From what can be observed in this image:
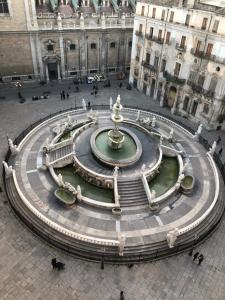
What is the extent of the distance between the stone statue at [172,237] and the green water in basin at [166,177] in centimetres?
494

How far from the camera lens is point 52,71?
48.8 metres

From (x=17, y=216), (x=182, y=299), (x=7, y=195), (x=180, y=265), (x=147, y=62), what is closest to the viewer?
(x=182, y=299)

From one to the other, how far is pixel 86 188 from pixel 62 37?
104ft

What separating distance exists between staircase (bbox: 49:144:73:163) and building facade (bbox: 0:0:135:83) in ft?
80.3

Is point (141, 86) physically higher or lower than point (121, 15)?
lower

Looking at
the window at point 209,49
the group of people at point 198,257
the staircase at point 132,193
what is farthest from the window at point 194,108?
the group of people at point 198,257


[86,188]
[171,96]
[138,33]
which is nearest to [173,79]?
[171,96]

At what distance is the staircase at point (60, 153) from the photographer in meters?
27.7

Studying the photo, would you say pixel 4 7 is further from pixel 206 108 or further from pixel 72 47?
pixel 206 108

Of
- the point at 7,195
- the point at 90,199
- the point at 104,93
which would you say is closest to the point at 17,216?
the point at 7,195

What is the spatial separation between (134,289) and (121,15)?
45.4 meters

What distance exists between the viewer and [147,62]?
43469 millimetres

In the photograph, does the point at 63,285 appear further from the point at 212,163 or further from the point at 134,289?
the point at 212,163

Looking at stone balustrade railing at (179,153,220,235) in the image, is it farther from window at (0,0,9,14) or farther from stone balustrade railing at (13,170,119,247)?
window at (0,0,9,14)
